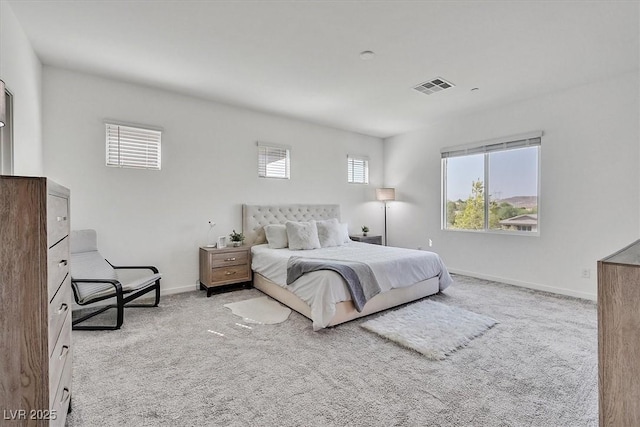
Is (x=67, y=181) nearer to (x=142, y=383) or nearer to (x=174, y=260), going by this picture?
(x=174, y=260)

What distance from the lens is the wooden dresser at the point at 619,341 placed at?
0.96 m

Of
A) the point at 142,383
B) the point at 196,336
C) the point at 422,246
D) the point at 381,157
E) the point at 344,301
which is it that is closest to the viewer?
the point at 142,383

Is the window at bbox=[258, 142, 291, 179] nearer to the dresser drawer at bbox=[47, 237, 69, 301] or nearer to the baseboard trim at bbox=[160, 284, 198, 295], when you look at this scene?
the baseboard trim at bbox=[160, 284, 198, 295]

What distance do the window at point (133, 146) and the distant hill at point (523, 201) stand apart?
526 centimetres

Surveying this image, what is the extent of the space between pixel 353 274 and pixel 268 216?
7.53ft

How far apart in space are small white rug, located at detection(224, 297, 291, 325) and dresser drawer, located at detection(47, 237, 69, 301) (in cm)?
192

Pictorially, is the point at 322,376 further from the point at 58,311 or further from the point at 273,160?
the point at 273,160

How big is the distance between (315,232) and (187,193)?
1.96 meters

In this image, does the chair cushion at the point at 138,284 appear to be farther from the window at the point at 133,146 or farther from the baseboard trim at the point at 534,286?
the baseboard trim at the point at 534,286

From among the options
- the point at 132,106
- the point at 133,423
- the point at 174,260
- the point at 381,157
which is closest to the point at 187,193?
the point at 174,260

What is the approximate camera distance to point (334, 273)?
10.1ft

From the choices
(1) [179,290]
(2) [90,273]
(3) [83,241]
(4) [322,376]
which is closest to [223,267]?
(1) [179,290]

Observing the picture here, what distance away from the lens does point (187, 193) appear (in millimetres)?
4324

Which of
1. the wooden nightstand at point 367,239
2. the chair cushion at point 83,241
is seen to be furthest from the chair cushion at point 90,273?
the wooden nightstand at point 367,239
